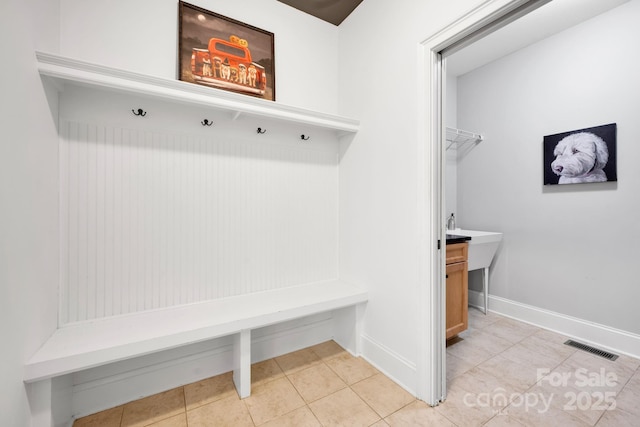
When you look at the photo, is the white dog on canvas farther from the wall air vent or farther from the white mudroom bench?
the white mudroom bench

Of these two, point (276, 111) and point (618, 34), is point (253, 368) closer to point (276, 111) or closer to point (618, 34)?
point (276, 111)

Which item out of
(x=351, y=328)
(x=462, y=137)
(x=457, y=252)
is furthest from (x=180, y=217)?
(x=462, y=137)

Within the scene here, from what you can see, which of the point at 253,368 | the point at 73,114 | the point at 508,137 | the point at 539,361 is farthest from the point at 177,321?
the point at 508,137

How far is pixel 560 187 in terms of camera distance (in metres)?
2.44

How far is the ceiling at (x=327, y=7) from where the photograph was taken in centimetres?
209

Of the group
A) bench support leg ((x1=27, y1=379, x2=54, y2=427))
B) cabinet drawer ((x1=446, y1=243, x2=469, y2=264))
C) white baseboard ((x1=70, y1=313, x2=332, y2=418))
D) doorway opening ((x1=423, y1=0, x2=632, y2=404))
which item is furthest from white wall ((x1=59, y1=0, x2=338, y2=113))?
white baseboard ((x1=70, y1=313, x2=332, y2=418))

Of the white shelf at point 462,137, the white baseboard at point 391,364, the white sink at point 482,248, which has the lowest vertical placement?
the white baseboard at point 391,364

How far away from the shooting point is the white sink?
2510mm

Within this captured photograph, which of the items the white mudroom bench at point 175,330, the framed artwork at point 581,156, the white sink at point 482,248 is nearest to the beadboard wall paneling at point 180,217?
the white mudroom bench at point 175,330

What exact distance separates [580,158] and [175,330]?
3376mm

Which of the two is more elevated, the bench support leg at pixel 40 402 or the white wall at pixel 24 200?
the white wall at pixel 24 200

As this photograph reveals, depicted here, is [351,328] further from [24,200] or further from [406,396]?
[24,200]

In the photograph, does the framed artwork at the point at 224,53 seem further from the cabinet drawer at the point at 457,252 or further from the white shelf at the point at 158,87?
the cabinet drawer at the point at 457,252

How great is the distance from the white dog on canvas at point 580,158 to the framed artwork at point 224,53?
264cm
